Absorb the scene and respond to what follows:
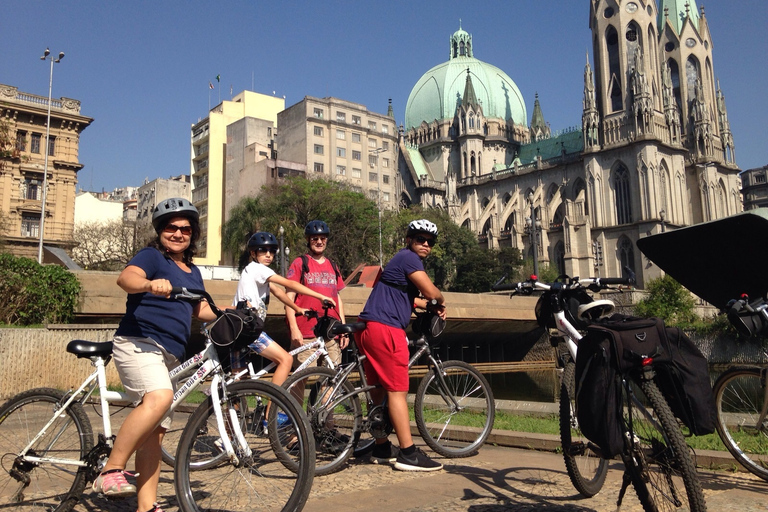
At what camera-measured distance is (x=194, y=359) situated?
147 inches

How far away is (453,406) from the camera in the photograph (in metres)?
5.59

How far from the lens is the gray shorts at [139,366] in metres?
3.51

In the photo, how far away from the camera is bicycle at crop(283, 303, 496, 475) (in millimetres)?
5059

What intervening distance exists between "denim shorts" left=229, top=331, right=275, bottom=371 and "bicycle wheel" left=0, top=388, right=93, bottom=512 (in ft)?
3.02

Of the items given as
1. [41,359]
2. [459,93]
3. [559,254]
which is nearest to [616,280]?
[41,359]

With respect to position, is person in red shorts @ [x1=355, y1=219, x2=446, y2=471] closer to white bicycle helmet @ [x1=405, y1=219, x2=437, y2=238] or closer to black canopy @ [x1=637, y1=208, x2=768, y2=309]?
white bicycle helmet @ [x1=405, y1=219, x2=437, y2=238]

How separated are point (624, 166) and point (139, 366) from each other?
67.6m

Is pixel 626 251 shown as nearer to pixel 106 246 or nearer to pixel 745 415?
pixel 106 246

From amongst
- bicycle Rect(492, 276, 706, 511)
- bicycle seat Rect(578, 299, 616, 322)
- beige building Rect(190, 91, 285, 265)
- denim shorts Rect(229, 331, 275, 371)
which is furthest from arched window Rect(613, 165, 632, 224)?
bicycle Rect(492, 276, 706, 511)

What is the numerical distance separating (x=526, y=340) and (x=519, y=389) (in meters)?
13.2

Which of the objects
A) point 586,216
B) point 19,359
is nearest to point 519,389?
point 19,359

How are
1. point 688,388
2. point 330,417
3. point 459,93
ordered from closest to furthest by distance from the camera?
point 688,388 < point 330,417 < point 459,93

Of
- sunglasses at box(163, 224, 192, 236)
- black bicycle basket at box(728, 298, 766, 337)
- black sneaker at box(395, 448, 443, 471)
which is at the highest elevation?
sunglasses at box(163, 224, 192, 236)

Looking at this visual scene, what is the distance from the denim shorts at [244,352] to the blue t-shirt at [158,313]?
39cm
